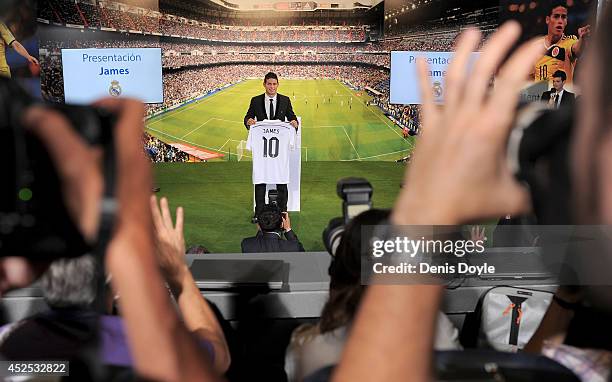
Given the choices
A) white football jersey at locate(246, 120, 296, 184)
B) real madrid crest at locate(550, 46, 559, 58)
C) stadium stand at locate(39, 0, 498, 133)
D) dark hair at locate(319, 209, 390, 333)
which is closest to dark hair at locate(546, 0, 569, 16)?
real madrid crest at locate(550, 46, 559, 58)

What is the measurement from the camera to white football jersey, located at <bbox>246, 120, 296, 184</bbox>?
3496 millimetres

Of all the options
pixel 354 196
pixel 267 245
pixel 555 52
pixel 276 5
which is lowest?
pixel 267 245

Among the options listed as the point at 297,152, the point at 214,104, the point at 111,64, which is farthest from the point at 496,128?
the point at 214,104

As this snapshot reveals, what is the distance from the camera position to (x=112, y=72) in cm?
281

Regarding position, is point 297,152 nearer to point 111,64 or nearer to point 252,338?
point 111,64

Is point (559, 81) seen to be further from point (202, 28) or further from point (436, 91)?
point (202, 28)

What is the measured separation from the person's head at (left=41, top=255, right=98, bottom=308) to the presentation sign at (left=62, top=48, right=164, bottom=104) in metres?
2.10

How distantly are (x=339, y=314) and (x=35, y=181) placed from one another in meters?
0.48

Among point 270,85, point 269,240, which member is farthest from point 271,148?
point 269,240

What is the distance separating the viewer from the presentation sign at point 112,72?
2.64 m

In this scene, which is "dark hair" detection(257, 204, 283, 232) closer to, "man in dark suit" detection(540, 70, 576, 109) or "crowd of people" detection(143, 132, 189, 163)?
"man in dark suit" detection(540, 70, 576, 109)

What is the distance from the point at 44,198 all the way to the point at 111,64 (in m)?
2.80

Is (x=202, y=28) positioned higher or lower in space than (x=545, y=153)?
higher

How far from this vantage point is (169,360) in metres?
0.36
